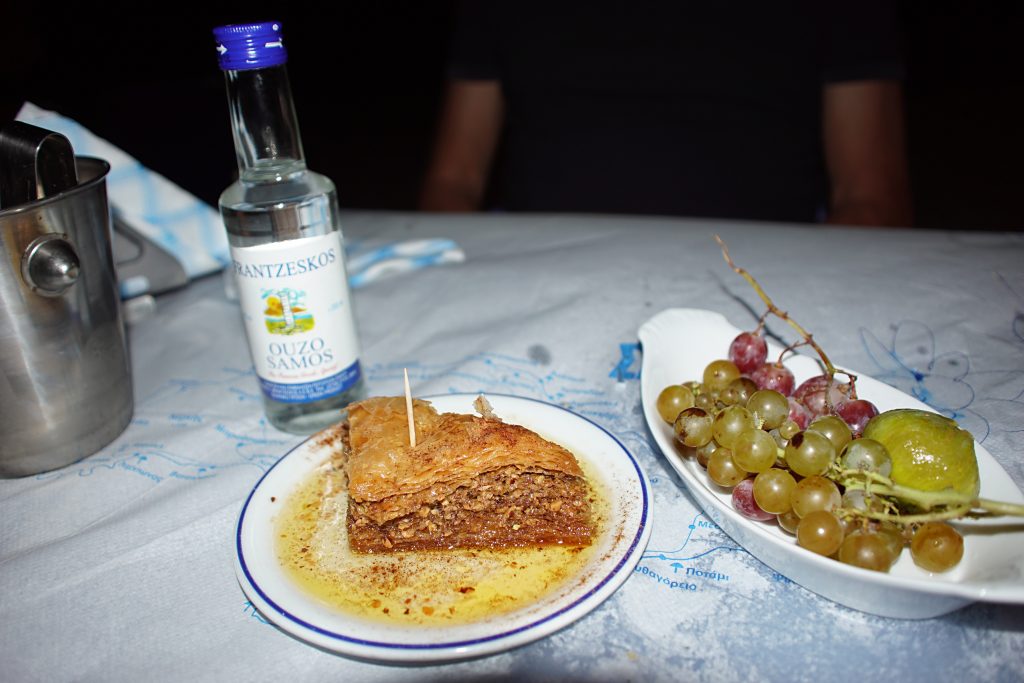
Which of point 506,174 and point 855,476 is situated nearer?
point 855,476

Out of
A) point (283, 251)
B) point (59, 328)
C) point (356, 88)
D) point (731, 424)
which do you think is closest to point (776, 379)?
point (731, 424)

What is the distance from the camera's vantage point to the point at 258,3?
18.5 feet

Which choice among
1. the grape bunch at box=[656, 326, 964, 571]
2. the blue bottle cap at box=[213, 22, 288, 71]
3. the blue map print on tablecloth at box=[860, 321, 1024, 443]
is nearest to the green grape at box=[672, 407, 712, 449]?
the grape bunch at box=[656, 326, 964, 571]

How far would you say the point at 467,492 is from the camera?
660mm

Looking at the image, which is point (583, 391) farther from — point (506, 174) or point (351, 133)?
point (351, 133)

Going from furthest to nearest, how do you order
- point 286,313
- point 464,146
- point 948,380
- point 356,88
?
point 356,88 < point 464,146 < point 948,380 < point 286,313

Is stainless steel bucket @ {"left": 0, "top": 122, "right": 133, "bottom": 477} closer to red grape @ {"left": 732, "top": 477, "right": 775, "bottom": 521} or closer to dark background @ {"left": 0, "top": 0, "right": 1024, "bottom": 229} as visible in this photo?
red grape @ {"left": 732, "top": 477, "right": 775, "bottom": 521}

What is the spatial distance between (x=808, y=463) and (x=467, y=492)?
30 cm

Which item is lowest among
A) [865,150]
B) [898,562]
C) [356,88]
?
[898,562]

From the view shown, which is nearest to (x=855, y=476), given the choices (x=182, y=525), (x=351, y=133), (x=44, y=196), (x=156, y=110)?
(x=182, y=525)

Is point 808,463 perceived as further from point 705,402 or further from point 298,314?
point 298,314

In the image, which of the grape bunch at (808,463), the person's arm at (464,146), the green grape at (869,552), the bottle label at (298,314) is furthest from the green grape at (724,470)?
the person's arm at (464,146)

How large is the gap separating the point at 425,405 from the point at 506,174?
4.07 ft

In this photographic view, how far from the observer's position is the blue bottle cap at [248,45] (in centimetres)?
67
